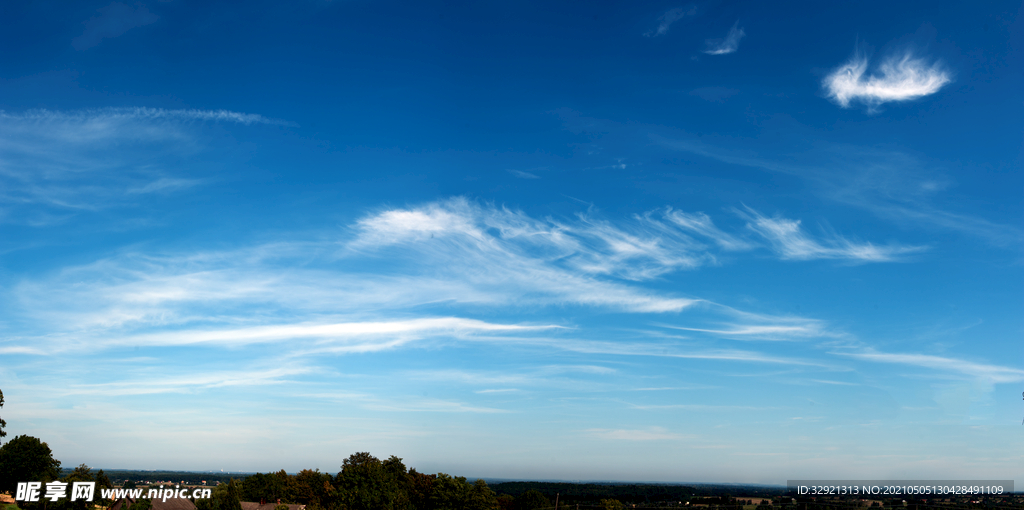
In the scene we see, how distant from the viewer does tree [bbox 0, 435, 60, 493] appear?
368ft

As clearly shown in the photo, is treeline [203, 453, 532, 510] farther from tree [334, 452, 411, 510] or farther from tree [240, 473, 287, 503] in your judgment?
tree [240, 473, 287, 503]

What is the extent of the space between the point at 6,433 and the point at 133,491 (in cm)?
3335

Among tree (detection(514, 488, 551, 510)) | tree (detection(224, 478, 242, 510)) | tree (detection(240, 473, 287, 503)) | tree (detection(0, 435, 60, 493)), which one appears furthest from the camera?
tree (detection(240, 473, 287, 503))

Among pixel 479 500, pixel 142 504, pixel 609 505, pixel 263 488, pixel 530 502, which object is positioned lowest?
pixel 263 488

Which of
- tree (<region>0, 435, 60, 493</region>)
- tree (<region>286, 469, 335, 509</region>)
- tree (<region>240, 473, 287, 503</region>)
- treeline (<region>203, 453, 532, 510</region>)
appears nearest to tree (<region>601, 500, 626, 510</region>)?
treeline (<region>203, 453, 532, 510</region>)

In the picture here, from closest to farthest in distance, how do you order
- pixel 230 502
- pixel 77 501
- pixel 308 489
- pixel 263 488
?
pixel 77 501 → pixel 230 502 → pixel 308 489 → pixel 263 488

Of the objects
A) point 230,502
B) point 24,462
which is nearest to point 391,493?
point 230,502

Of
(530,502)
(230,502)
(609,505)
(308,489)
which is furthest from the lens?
(530,502)

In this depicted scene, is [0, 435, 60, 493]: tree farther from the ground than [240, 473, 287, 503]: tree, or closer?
farther from the ground

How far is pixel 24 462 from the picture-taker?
375 ft

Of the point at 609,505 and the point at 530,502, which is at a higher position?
the point at 609,505

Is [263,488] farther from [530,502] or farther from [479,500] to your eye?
[479,500]

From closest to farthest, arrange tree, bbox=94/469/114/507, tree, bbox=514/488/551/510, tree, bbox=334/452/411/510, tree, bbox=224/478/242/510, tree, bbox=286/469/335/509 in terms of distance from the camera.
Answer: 1. tree, bbox=94/469/114/507
2. tree, bbox=334/452/411/510
3. tree, bbox=224/478/242/510
4. tree, bbox=286/469/335/509
5. tree, bbox=514/488/551/510

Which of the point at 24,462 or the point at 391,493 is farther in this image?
the point at 24,462
